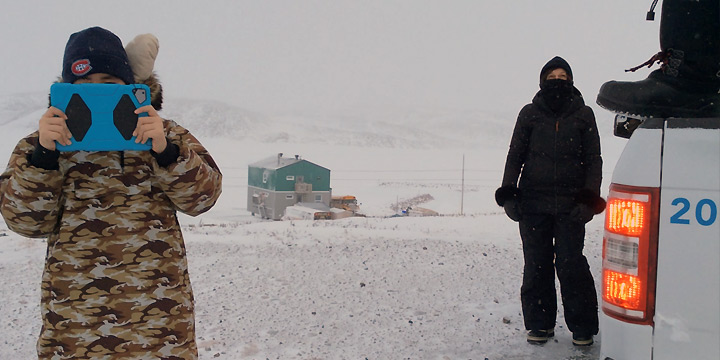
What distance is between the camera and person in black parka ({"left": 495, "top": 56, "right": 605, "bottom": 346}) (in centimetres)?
383

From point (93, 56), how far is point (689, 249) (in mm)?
2261

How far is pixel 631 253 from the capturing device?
1.92m

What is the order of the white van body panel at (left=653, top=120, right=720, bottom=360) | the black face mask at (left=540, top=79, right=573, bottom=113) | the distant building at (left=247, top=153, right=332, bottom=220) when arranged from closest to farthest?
the white van body panel at (left=653, top=120, right=720, bottom=360)
the black face mask at (left=540, top=79, right=573, bottom=113)
the distant building at (left=247, top=153, right=332, bottom=220)

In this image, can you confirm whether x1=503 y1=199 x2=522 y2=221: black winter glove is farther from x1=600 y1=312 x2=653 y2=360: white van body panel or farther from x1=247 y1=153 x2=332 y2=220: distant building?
x1=247 y1=153 x2=332 y2=220: distant building

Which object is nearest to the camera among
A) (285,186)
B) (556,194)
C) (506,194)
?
(556,194)

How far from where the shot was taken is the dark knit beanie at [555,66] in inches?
152

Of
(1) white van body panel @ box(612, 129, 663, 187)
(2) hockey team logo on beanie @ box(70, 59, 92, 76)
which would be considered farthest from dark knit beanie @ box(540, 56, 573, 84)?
(2) hockey team logo on beanie @ box(70, 59, 92, 76)

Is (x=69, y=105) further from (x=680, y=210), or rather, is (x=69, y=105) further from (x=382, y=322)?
(x=382, y=322)

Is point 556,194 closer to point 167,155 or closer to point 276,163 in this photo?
point 167,155

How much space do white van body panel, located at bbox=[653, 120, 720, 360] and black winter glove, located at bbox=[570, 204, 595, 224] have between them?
1931 mm

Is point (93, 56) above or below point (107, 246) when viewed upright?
above

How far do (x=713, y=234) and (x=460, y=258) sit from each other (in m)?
5.11

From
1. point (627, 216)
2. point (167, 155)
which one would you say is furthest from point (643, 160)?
point (167, 155)

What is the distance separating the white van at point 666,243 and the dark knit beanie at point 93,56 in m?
1.99
